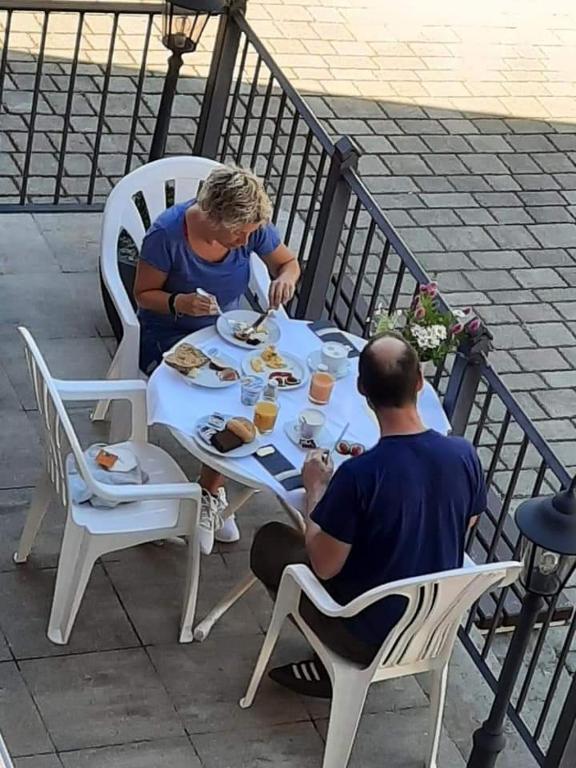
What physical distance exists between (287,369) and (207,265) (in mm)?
546

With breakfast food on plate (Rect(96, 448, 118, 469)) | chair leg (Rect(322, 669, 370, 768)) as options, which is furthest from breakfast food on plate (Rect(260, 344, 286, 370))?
chair leg (Rect(322, 669, 370, 768))

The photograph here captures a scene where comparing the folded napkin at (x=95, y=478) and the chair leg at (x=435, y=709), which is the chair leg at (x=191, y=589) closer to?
the folded napkin at (x=95, y=478)

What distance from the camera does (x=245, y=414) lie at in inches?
193

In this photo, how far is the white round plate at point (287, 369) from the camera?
511cm

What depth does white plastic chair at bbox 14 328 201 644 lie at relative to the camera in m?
4.64

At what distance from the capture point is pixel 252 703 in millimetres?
4797

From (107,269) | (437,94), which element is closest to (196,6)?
(107,269)

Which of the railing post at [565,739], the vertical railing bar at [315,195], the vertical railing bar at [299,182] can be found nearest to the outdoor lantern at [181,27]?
the vertical railing bar at [299,182]

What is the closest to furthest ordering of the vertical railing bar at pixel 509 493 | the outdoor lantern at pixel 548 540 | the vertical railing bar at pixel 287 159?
the outdoor lantern at pixel 548 540 → the vertical railing bar at pixel 509 493 → the vertical railing bar at pixel 287 159

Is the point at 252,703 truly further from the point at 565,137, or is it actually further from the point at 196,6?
the point at 565,137

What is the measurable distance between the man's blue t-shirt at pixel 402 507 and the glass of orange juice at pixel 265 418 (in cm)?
67

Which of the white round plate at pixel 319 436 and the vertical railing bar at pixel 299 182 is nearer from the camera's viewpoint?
the white round plate at pixel 319 436

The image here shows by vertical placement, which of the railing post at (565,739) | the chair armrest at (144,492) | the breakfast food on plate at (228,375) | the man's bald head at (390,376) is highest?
the man's bald head at (390,376)

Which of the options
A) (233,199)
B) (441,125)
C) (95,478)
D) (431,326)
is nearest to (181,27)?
(233,199)
